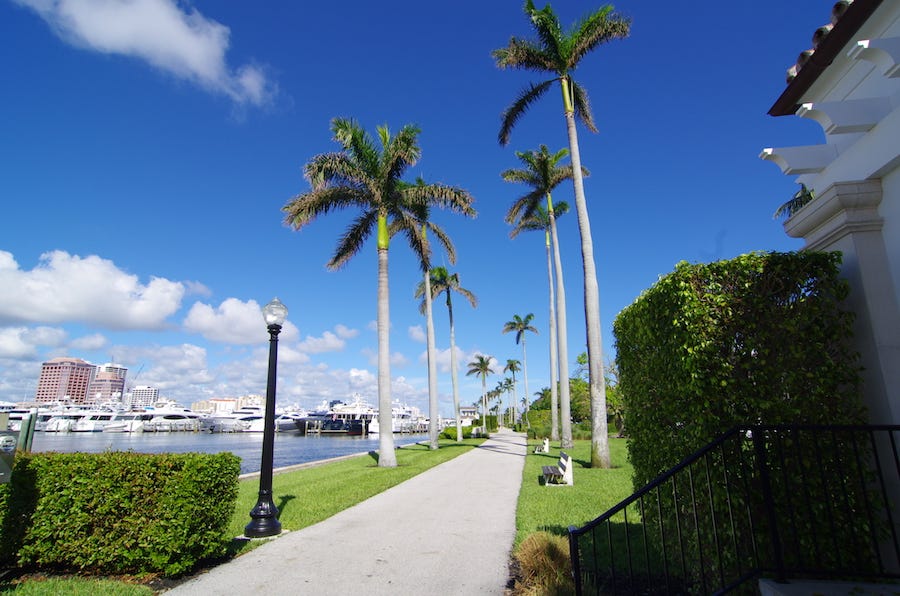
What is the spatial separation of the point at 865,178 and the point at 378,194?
15872 millimetres

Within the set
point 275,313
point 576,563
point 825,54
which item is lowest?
point 576,563

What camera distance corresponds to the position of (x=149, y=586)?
208 inches

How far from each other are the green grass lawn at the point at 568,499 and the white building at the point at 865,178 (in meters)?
4.59

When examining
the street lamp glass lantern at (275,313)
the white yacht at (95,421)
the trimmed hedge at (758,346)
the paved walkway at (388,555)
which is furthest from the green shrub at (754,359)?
the white yacht at (95,421)

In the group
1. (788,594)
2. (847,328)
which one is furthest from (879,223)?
(788,594)

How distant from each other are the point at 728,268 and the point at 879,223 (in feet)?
4.26

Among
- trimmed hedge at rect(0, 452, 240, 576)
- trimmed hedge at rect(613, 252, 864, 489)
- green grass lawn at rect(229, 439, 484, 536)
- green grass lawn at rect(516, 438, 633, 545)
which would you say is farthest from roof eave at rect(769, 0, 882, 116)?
green grass lawn at rect(229, 439, 484, 536)

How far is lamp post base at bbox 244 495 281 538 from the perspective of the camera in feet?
24.0

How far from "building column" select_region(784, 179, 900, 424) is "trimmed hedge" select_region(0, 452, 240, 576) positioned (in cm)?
667

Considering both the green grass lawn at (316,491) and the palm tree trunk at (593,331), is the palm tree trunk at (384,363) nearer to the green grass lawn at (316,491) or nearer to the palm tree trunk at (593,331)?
the green grass lawn at (316,491)

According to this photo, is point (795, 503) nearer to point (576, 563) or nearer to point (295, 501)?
point (576, 563)

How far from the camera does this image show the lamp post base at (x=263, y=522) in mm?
7328

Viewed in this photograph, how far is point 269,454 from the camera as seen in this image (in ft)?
26.5

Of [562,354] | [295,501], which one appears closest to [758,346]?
[295,501]
